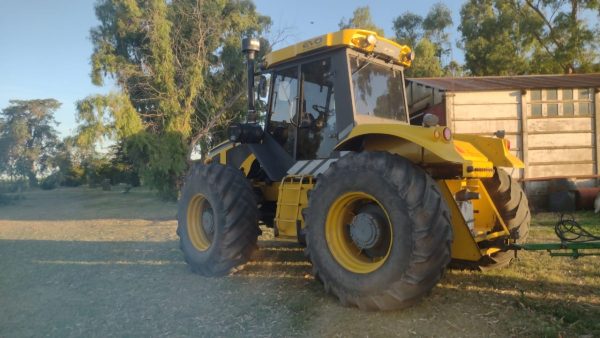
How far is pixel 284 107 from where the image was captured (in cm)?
581

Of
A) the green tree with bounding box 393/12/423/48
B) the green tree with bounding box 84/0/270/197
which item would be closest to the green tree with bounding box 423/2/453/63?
the green tree with bounding box 393/12/423/48

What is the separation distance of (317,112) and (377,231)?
1798 millimetres

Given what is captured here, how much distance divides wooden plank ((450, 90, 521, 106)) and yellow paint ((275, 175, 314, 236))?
768cm

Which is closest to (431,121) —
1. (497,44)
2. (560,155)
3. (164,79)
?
(560,155)

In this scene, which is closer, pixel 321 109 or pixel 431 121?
pixel 431 121

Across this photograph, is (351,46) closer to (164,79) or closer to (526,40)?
(164,79)

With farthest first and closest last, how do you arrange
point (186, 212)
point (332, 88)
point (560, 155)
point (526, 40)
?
point (526, 40) → point (560, 155) → point (186, 212) → point (332, 88)

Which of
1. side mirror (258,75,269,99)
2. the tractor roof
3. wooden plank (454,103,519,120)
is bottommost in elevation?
side mirror (258,75,269,99)

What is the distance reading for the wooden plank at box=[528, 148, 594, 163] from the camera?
1165 cm

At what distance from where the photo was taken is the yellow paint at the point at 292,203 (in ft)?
16.1

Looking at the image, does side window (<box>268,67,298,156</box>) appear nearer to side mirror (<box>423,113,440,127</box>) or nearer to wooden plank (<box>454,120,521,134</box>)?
side mirror (<box>423,113,440,127</box>)

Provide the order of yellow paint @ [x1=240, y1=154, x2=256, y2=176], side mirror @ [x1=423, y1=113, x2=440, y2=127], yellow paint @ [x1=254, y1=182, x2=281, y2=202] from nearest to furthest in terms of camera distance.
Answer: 1. side mirror @ [x1=423, y1=113, x2=440, y2=127]
2. yellow paint @ [x1=254, y1=182, x2=281, y2=202]
3. yellow paint @ [x1=240, y1=154, x2=256, y2=176]

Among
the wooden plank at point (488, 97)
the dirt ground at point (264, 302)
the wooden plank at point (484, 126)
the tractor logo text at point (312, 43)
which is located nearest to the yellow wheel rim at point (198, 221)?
the dirt ground at point (264, 302)

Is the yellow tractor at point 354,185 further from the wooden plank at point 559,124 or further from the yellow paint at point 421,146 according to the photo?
the wooden plank at point 559,124
